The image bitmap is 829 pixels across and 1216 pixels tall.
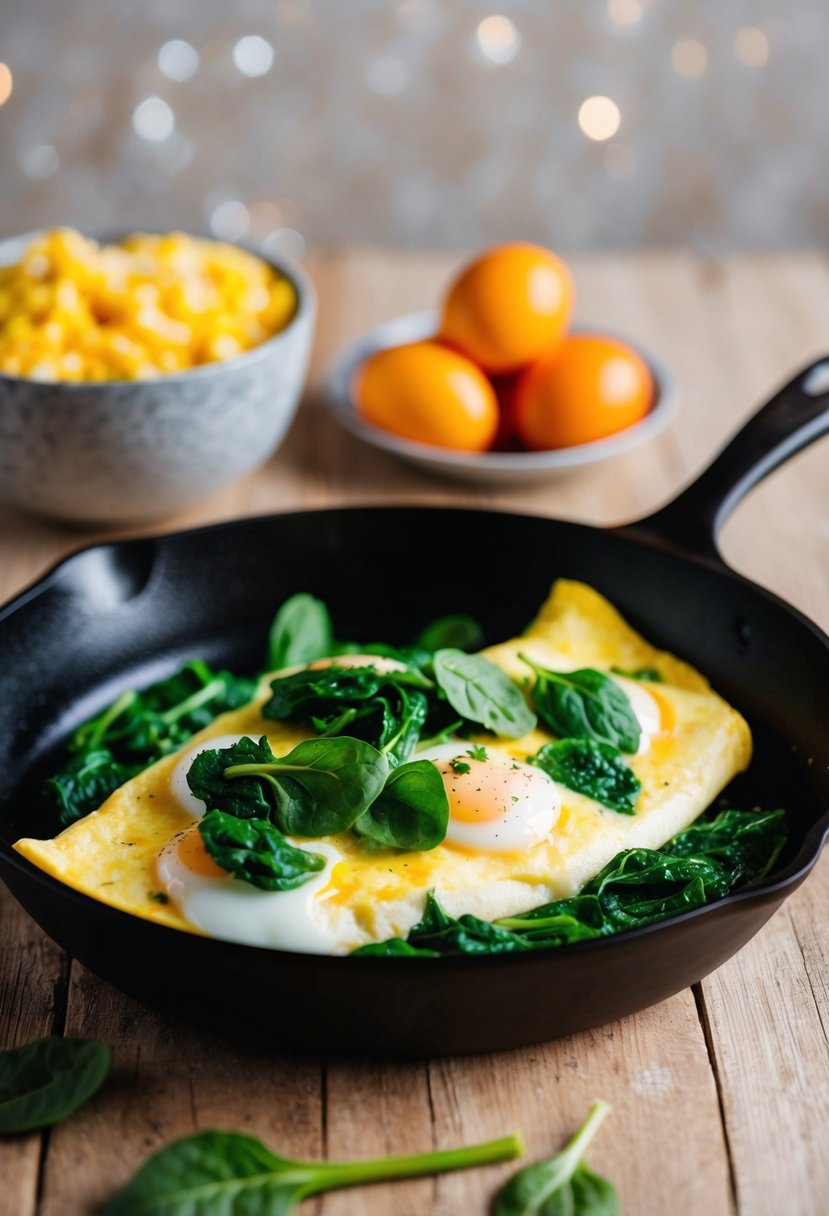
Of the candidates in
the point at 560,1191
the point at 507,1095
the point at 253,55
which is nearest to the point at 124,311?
the point at 507,1095

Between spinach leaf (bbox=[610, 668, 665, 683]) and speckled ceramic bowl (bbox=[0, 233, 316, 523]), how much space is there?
3.59 ft

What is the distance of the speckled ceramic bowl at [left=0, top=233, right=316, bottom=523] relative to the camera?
2.67 meters

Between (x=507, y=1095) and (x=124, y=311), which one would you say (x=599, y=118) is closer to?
(x=124, y=311)

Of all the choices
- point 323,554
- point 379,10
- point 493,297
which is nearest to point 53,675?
point 323,554

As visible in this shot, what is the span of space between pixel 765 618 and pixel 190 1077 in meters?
1.22

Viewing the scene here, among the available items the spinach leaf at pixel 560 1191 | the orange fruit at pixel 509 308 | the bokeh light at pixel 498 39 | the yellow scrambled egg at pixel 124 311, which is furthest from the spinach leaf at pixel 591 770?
the bokeh light at pixel 498 39

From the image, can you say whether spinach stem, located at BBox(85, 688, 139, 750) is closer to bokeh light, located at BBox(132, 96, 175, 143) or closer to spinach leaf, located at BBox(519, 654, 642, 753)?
spinach leaf, located at BBox(519, 654, 642, 753)

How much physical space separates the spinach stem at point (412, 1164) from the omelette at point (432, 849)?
250mm

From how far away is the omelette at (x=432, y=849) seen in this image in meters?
1.63

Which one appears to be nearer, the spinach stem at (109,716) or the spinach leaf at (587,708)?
the spinach leaf at (587,708)

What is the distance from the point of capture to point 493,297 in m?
3.18

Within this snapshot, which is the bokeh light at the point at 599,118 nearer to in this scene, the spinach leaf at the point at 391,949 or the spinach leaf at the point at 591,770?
the spinach leaf at the point at 591,770

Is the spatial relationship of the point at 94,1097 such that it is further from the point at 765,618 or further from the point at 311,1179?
the point at 765,618

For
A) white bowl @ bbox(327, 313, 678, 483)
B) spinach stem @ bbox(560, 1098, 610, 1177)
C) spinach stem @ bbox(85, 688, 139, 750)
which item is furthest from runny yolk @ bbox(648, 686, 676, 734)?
white bowl @ bbox(327, 313, 678, 483)
